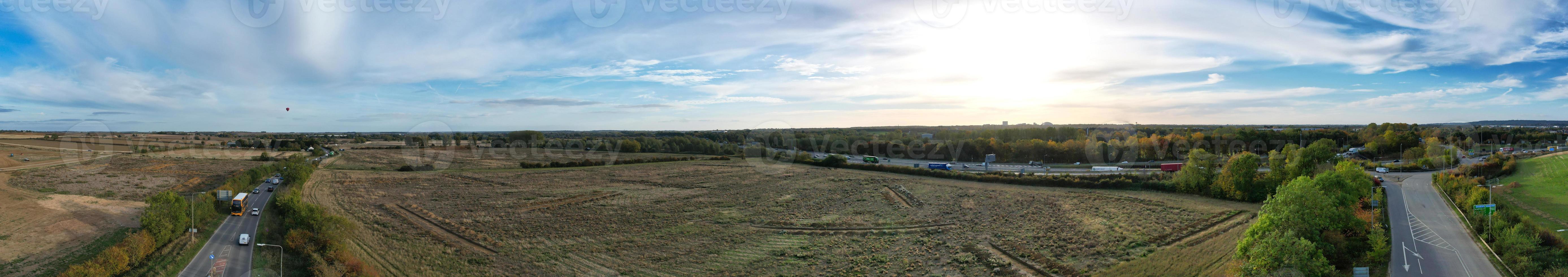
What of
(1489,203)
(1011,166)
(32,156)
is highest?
(32,156)

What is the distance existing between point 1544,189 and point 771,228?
48045mm

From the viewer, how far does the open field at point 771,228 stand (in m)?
20.6

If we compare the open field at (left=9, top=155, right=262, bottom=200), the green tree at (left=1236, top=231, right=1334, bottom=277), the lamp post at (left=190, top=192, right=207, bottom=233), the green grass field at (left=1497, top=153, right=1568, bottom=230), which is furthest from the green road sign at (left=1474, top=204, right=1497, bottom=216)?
the open field at (left=9, top=155, right=262, bottom=200)

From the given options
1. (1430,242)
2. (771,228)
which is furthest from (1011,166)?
(771,228)

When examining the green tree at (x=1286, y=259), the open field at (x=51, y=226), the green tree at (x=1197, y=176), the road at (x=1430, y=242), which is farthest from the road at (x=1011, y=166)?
the open field at (x=51, y=226)

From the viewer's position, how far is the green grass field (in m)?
27.6

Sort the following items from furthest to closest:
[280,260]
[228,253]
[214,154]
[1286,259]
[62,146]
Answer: [214,154], [62,146], [228,253], [280,260], [1286,259]

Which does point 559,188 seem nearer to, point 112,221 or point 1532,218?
point 112,221

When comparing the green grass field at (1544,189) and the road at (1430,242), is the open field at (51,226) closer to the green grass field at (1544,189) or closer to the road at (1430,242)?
the road at (1430,242)

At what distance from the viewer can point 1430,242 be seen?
74.1 ft

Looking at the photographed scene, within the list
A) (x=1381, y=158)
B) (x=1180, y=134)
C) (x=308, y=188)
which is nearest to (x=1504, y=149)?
(x=1381, y=158)

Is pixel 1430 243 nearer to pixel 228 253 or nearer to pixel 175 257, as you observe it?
pixel 228 253

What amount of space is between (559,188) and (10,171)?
48160 mm

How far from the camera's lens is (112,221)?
29422mm
